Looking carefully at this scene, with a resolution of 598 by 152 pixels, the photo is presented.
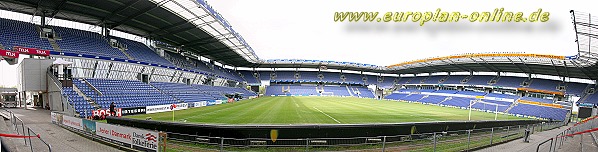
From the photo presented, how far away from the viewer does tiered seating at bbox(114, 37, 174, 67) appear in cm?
2971

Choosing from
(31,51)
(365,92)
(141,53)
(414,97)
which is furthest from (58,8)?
(365,92)

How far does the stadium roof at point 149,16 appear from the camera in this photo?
21359mm

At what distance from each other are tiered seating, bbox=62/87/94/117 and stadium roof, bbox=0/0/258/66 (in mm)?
8266

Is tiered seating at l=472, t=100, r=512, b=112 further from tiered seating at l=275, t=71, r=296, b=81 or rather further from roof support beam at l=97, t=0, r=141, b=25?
A: roof support beam at l=97, t=0, r=141, b=25

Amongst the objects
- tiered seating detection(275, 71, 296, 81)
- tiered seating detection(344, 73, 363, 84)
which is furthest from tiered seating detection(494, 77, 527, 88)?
tiered seating detection(275, 71, 296, 81)

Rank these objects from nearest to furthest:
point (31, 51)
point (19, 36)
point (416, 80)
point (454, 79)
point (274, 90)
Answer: point (31, 51)
point (19, 36)
point (454, 79)
point (274, 90)
point (416, 80)

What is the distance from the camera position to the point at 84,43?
82.7 feet

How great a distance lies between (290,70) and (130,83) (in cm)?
4826

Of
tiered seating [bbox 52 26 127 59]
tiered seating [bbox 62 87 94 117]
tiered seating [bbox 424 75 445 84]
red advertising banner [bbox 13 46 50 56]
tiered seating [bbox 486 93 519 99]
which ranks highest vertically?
tiered seating [bbox 52 26 127 59]

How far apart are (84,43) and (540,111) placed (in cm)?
5979

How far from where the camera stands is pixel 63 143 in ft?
33.7

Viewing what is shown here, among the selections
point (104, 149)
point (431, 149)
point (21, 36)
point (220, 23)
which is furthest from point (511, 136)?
point (21, 36)

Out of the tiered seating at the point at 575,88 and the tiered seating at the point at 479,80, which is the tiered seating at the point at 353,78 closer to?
Result: the tiered seating at the point at 479,80

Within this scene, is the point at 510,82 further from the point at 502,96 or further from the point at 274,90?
the point at 274,90
